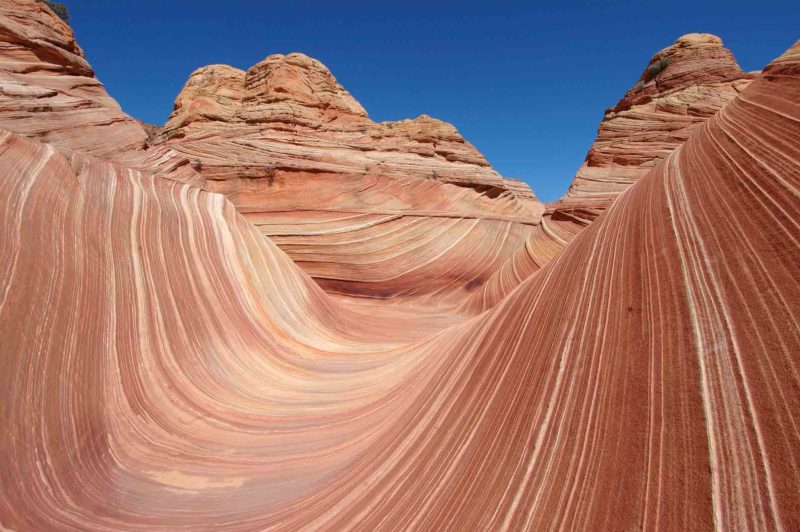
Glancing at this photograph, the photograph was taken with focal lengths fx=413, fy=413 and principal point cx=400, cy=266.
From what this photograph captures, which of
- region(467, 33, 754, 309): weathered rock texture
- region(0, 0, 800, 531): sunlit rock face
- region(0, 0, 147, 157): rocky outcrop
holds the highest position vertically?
region(0, 0, 147, 157): rocky outcrop

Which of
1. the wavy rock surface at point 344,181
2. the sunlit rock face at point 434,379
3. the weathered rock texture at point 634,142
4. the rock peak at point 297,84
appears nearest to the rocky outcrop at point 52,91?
the sunlit rock face at point 434,379

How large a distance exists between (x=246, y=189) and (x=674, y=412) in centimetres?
777

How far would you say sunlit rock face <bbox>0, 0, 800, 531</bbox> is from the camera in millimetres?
1119

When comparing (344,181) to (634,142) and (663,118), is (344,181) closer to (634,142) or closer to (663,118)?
(634,142)

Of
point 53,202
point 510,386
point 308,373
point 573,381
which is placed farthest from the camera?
point 308,373

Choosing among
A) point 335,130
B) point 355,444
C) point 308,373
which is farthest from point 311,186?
point 355,444

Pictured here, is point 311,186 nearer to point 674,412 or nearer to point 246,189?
point 246,189

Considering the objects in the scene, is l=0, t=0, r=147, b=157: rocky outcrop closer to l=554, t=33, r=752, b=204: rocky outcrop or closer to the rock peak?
the rock peak

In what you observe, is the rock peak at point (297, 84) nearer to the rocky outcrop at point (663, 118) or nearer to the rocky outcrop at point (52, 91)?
the rocky outcrop at point (52, 91)

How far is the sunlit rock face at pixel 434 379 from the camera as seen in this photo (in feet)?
3.67

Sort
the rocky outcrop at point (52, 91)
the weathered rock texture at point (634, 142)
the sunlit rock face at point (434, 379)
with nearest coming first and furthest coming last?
the sunlit rock face at point (434, 379)
the rocky outcrop at point (52, 91)
the weathered rock texture at point (634, 142)

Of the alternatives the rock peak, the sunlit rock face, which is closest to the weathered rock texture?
the sunlit rock face

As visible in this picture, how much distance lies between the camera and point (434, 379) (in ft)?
7.99

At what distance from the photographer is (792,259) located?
3.90 feet
